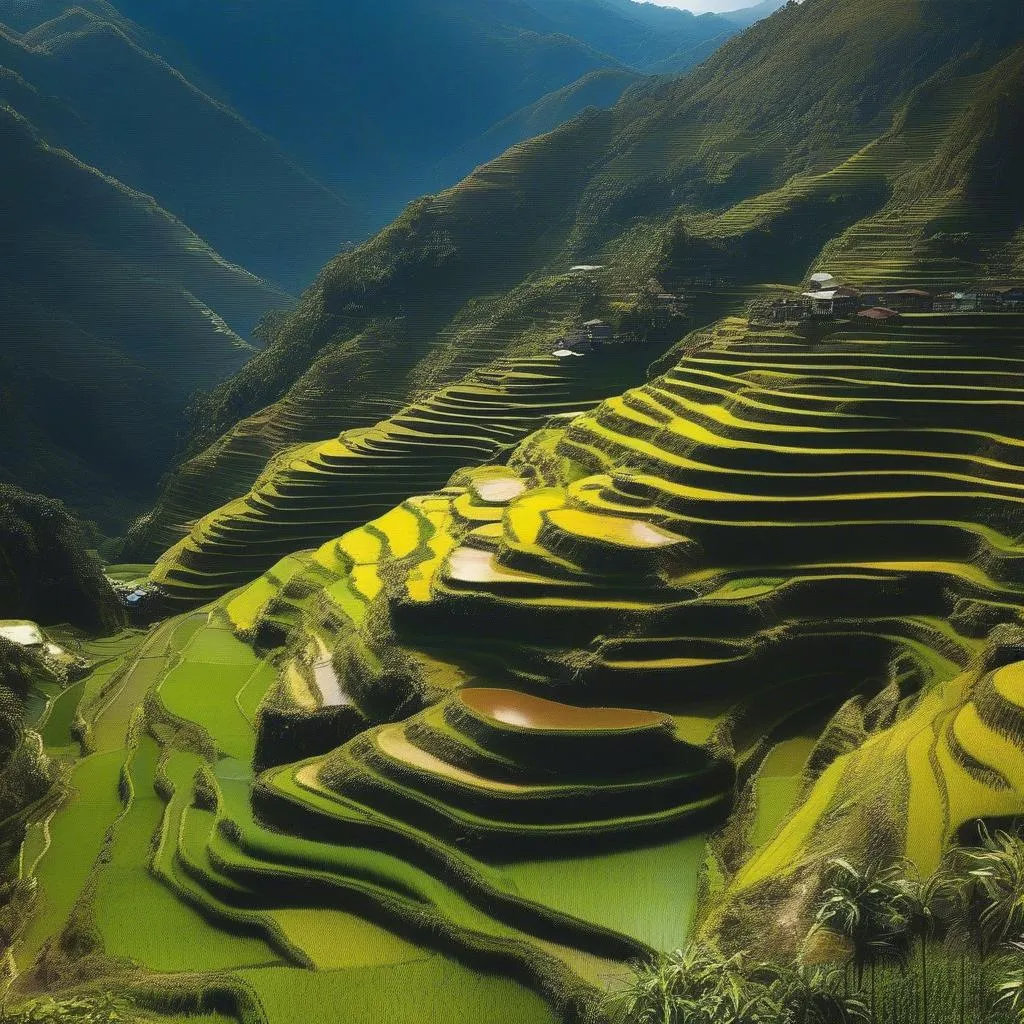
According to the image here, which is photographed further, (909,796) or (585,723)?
(585,723)

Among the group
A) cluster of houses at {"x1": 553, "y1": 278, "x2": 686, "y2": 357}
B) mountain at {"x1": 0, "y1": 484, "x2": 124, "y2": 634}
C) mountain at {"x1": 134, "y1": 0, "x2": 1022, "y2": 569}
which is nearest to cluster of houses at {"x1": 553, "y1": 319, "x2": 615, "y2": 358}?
cluster of houses at {"x1": 553, "y1": 278, "x2": 686, "y2": 357}

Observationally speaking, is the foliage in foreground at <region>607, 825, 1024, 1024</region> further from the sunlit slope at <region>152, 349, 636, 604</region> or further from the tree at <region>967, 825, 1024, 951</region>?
the sunlit slope at <region>152, 349, 636, 604</region>

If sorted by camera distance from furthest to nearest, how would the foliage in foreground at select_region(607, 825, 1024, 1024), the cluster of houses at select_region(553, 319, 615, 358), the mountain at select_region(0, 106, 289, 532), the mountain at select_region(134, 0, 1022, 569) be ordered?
1. the mountain at select_region(0, 106, 289, 532)
2. the cluster of houses at select_region(553, 319, 615, 358)
3. the mountain at select_region(134, 0, 1022, 569)
4. the foliage in foreground at select_region(607, 825, 1024, 1024)

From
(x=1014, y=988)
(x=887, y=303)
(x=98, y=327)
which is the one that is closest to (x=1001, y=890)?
(x=1014, y=988)

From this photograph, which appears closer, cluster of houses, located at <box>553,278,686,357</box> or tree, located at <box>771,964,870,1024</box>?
tree, located at <box>771,964,870,1024</box>

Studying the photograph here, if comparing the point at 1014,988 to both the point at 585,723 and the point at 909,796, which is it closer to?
the point at 909,796

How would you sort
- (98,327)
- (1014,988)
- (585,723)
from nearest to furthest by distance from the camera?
1. (1014,988)
2. (585,723)
3. (98,327)

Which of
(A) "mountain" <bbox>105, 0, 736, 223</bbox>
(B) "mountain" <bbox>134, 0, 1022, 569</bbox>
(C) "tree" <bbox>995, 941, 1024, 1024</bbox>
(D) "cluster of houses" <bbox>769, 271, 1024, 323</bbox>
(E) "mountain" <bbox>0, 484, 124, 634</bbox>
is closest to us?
(C) "tree" <bbox>995, 941, 1024, 1024</bbox>
